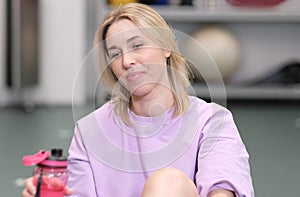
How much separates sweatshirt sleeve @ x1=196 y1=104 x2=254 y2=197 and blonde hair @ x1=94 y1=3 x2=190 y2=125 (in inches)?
2.4

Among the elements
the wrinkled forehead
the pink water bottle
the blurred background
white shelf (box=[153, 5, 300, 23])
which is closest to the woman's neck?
the wrinkled forehead

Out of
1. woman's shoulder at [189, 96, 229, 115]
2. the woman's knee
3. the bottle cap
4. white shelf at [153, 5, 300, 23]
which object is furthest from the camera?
white shelf at [153, 5, 300, 23]

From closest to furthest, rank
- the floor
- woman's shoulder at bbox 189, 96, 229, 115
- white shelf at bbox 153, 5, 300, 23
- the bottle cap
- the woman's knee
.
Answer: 1. the bottle cap
2. the woman's knee
3. woman's shoulder at bbox 189, 96, 229, 115
4. the floor
5. white shelf at bbox 153, 5, 300, 23

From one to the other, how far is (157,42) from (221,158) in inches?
9.5

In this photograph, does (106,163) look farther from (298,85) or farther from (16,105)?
(298,85)

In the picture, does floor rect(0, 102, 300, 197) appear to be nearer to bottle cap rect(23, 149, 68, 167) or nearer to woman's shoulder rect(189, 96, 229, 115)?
woman's shoulder rect(189, 96, 229, 115)

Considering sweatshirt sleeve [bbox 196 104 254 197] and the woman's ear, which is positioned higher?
the woman's ear

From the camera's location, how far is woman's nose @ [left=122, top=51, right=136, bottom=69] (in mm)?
1173

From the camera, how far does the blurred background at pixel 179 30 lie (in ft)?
12.4

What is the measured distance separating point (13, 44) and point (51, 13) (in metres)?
0.49

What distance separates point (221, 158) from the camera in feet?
4.07

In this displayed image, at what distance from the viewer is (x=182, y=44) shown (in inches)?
56.6

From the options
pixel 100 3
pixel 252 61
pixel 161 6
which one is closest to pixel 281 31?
pixel 252 61

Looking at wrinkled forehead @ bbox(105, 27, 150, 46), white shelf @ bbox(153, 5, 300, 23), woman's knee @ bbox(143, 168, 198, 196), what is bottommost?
white shelf @ bbox(153, 5, 300, 23)
